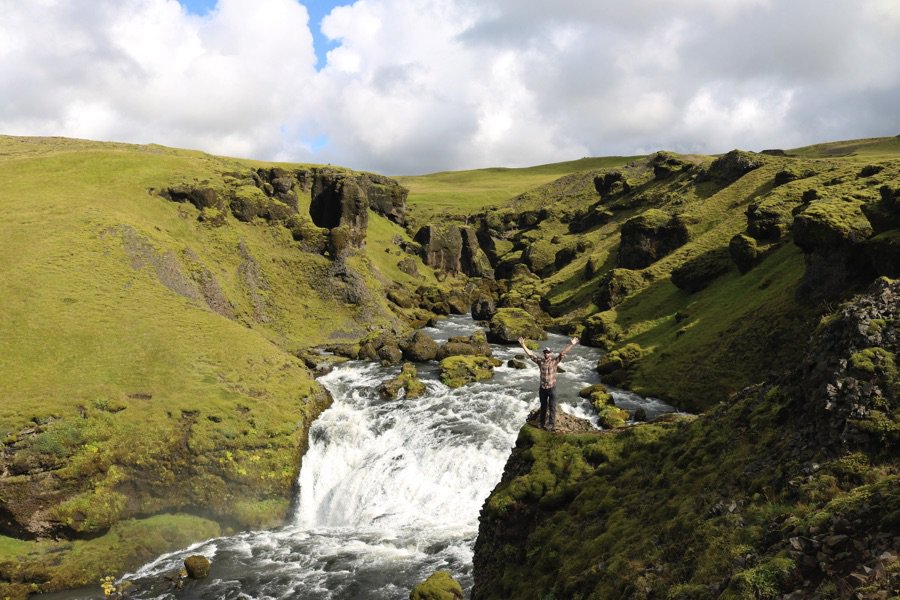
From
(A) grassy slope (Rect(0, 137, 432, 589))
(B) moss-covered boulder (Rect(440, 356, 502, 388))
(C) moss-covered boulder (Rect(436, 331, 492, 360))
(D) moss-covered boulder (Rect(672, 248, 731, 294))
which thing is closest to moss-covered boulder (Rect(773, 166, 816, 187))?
(D) moss-covered boulder (Rect(672, 248, 731, 294))

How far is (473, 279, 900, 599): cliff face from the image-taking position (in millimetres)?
8836

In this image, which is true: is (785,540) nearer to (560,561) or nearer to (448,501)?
(560,561)

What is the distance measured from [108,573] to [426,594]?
20169 mm

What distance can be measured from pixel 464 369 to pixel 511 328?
802 inches

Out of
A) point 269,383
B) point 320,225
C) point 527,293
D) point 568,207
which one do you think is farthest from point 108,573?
point 568,207

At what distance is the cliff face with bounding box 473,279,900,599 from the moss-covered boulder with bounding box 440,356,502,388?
34606 mm

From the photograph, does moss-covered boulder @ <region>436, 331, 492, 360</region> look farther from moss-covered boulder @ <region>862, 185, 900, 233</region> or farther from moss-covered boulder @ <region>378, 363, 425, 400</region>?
moss-covered boulder @ <region>862, 185, 900, 233</region>

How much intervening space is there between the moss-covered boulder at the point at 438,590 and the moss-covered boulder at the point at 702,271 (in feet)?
198

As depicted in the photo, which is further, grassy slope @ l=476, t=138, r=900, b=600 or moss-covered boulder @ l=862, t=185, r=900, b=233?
moss-covered boulder @ l=862, t=185, r=900, b=233

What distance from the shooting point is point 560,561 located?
1556 centimetres

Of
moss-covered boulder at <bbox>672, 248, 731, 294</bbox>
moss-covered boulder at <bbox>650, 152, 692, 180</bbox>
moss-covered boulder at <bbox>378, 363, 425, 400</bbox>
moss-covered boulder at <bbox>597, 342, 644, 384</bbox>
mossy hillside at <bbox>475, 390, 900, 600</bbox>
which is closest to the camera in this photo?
mossy hillside at <bbox>475, 390, 900, 600</bbox>

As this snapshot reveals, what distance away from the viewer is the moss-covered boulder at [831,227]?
4291 cm

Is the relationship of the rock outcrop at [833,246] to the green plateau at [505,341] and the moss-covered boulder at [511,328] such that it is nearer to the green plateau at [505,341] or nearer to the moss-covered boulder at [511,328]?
the green plateau at [505,341]

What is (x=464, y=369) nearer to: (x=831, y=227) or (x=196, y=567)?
(x=196, y=567)
